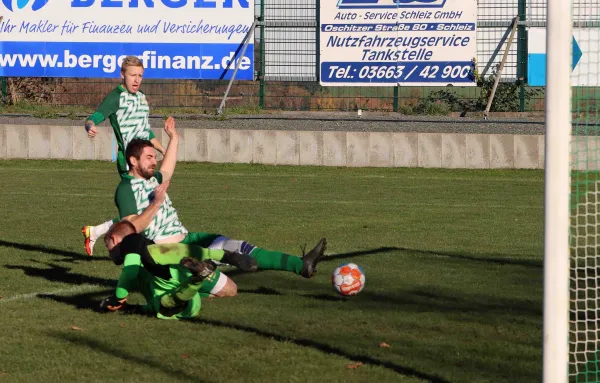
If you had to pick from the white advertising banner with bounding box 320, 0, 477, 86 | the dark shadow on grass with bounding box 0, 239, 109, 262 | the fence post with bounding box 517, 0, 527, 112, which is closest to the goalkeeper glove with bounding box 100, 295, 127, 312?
the dark shadow on grass with bounding box 0, 239, 109, 262

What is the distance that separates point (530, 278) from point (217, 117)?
16.4m

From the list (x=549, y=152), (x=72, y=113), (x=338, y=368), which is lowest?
(x=338, y=368)

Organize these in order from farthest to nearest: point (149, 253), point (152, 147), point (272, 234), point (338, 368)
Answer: point (272, 234), point (152, 147), point (149, 253), point (338, 368)

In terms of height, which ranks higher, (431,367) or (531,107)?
(531,107)

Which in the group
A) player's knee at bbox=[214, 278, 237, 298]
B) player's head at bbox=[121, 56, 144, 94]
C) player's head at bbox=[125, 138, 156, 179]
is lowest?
player's knee at bbox=[214, 278, 237, 298]

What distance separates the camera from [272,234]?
14.1 m

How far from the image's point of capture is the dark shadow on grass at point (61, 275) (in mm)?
10808

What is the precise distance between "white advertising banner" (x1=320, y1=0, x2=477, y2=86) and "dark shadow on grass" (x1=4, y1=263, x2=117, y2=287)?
15.4 metres

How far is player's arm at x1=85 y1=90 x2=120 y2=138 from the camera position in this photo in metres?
10.9

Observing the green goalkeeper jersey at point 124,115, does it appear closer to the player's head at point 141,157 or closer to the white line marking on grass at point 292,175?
the player's head at point 141,157

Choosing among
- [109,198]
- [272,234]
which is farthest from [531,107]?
[272,234]

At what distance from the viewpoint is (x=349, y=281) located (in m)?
9.59

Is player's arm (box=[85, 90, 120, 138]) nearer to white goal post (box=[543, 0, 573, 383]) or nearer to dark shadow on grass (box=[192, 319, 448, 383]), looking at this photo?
dark shadow on grass (box=[192, 319, 448, 383])

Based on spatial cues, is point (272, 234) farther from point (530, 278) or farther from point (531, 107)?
point (531, 107)
